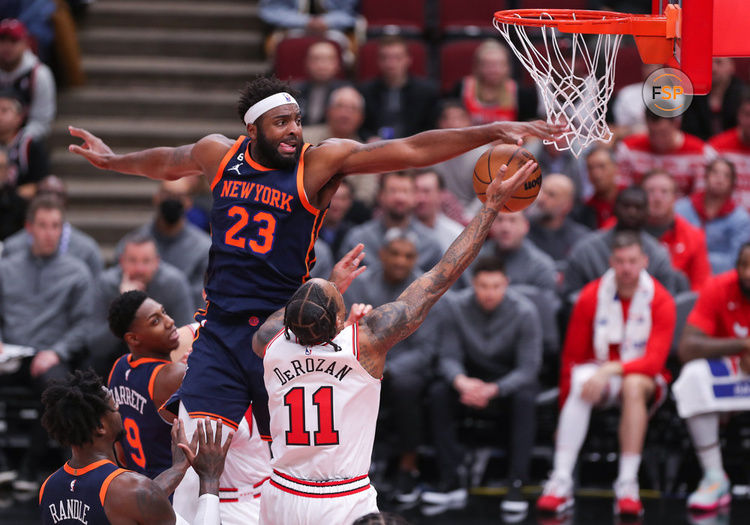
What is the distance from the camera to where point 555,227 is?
317 inches

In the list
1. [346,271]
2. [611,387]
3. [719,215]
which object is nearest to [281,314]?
[346,271]

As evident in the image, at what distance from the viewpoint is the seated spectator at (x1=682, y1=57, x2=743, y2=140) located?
9.05 meters

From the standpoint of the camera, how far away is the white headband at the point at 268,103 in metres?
4.55

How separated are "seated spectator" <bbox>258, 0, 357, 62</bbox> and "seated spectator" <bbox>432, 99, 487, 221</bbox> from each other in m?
1.87

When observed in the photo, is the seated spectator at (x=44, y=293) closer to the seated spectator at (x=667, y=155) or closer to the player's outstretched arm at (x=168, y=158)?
the player's outstretched arm at (x=168, y=158)

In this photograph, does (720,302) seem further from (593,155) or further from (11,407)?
(11,407)

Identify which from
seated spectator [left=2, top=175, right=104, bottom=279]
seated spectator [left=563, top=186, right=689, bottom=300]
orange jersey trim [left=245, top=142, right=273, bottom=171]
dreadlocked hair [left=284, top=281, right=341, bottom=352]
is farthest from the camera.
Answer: seated spectator [left=2, top=175, right=104, bottom=279]

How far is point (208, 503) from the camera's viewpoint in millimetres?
4113

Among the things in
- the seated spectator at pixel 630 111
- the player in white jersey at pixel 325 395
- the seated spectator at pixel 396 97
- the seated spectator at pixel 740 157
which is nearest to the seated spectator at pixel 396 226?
the seated spectator at pixel 396 97

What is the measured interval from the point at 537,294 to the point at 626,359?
732 millimetres

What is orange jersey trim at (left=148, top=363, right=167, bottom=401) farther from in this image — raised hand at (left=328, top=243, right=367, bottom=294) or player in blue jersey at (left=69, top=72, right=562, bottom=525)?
raised hand at (left=328, top=243, right=367, bottom=294)

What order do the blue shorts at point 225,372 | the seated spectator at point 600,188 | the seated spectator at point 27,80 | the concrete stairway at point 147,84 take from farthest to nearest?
1. the concrete stairway at point 147,84
2. the seated spectator at point 27,80
3. the seated spectator at point 600,188
4. the blue shorts at point 225,372

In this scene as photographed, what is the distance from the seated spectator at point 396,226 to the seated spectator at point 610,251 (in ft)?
3.08

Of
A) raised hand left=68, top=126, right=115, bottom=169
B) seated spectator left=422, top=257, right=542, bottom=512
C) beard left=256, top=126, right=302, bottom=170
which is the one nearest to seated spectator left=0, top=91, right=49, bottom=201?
seated spectator left=422, top=257, right=542, bottom=512
